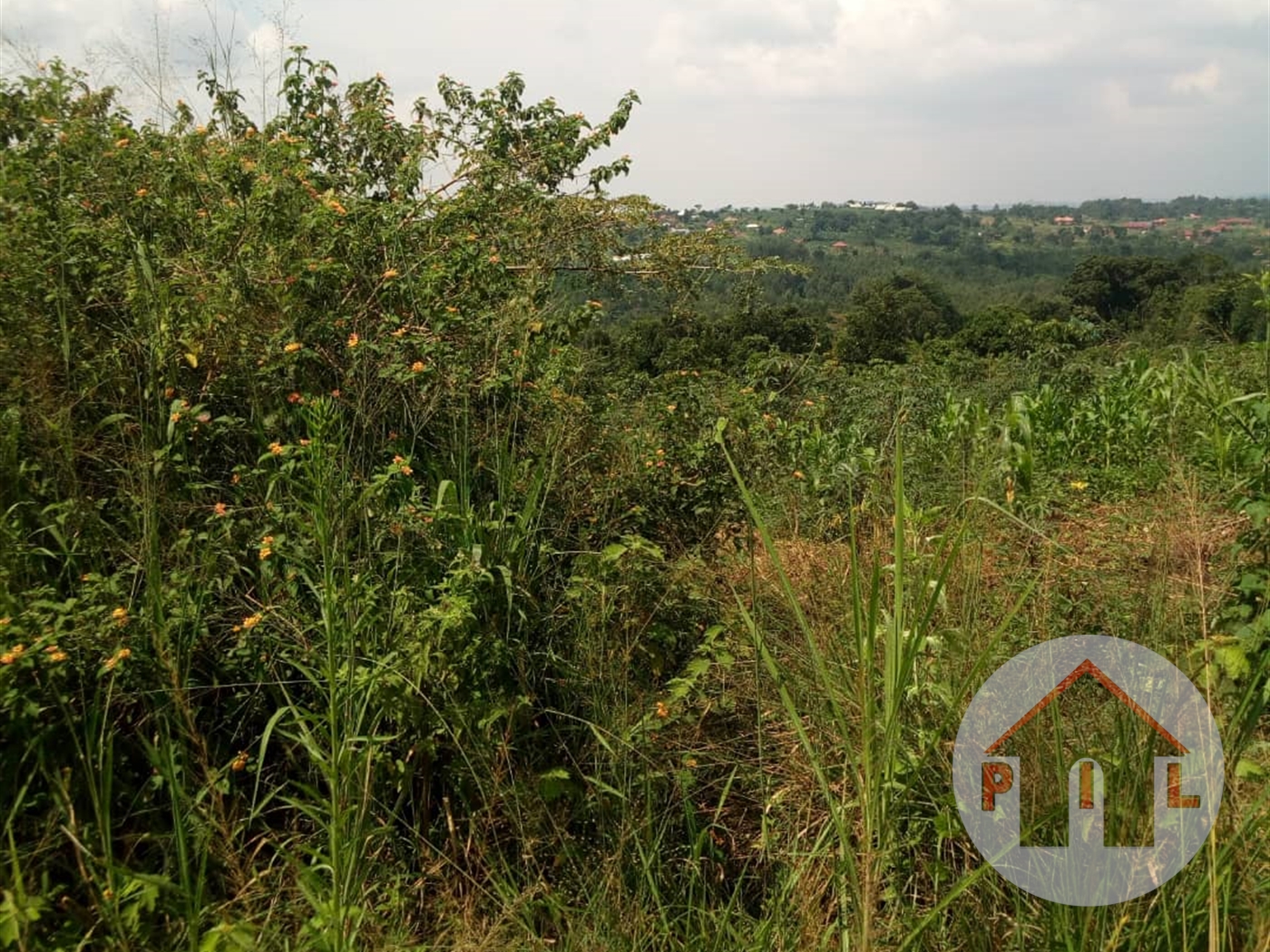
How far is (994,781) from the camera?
1643mm

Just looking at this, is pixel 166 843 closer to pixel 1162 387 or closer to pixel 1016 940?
pixel 1016 940

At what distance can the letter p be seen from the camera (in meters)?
1.62

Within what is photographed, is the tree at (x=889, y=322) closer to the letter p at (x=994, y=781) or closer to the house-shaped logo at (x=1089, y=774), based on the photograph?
the house-shaped logo at (x=1089, y=774)

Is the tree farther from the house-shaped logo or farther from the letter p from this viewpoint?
the letter p

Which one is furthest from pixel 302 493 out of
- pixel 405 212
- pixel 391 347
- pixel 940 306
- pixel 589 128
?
pixel 940 306

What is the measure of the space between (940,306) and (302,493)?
2363 centimetres

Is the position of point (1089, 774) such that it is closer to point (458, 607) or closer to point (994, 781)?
point (994, 781)

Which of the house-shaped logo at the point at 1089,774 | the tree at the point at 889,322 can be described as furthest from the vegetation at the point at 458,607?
the tree at the point at 889,322

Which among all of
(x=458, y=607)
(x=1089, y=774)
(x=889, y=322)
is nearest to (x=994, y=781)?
(x=1089, y=774)

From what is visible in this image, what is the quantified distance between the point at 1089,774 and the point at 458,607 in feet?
4.42

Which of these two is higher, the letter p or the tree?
the tree

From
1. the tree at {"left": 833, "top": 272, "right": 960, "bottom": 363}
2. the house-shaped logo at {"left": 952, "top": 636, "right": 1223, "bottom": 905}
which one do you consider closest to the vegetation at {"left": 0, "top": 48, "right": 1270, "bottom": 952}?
the house-shaped logo at {"left": 952, "top": 636, "right": 1223, "bottom": 905}

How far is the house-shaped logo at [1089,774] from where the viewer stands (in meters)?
1.42

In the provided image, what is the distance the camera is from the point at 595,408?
2918 millimetres
